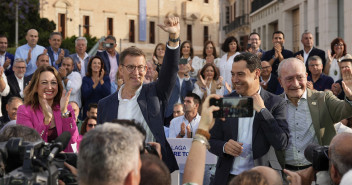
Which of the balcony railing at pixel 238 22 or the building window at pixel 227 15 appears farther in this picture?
the building window at pixel 227 15

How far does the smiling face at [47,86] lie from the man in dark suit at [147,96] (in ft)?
2.86

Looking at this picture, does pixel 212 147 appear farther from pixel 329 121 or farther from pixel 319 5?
pixel 319 5

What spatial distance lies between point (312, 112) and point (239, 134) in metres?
0.73

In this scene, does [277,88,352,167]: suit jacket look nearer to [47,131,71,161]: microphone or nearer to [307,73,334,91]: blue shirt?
[47,131,71,161]: microphone

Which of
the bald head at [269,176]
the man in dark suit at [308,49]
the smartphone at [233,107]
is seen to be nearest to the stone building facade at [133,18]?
the man in dark suit at [308,49]

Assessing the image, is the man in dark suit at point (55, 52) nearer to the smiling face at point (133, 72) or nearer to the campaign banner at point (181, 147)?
the campaign banner at point (181, 147)

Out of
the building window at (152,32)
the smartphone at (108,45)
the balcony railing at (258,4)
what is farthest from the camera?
the building window at (152,32)

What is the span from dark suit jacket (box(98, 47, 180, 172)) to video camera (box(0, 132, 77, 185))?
5.27ft

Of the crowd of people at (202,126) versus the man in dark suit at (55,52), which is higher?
the man in dark suit at (55,52)

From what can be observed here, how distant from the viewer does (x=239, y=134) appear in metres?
4.97

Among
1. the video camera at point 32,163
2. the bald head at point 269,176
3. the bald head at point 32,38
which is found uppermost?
the bald head at point 32,38

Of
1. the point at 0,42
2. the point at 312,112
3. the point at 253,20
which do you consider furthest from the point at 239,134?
the point at 253,20

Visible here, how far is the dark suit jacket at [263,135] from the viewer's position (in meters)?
4.75

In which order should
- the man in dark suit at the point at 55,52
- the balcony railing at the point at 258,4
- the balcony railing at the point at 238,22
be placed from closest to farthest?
the man in dark suit at the point at 55,52 < the balcony railing at the point at 258,4 < the balcony railing at the point at 238,22
